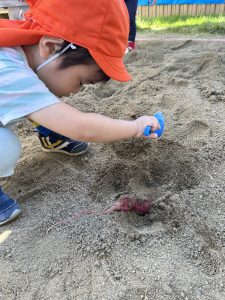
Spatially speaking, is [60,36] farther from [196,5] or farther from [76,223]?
[196,5]

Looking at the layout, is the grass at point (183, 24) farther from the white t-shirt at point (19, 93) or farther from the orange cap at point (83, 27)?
the white t-shirt at point (19, 93)

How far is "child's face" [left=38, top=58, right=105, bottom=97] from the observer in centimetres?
127

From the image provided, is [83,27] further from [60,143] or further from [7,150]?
[60,143]

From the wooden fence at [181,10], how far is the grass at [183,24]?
16 centimetres

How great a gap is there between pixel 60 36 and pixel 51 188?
660 millimetres

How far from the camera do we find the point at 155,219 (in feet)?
4.49

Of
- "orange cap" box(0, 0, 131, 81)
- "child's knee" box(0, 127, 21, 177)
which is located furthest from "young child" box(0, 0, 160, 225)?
"child's knee" box(0, 127, 21, 177)

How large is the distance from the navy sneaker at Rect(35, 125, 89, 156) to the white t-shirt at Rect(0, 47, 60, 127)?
54cm

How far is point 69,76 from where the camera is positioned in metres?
1.30

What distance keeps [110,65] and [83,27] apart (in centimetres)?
15

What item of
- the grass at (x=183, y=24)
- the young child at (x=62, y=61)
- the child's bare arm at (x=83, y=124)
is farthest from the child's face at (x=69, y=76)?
the grass at (x=183, y=24)

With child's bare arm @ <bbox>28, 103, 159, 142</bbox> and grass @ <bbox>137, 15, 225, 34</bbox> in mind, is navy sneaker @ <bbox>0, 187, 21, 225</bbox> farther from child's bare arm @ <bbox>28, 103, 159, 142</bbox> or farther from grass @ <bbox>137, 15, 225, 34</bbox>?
grass @ <bbox>137, 15, 225, 34</bbox>

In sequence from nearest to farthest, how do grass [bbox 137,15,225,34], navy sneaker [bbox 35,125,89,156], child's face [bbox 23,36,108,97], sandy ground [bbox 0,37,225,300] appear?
sandy ground [bbox 0,37,225,300], child's face [bbox 23,36,108,97], navy sneaker [bbox 35,125,89,156], grass [bbox 137,15,225,34]

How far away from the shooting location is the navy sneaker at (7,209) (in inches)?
55.2
